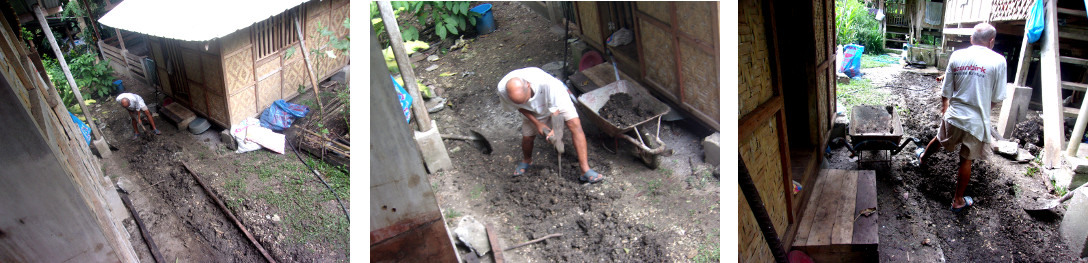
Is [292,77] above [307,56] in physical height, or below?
below

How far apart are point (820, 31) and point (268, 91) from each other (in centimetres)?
404

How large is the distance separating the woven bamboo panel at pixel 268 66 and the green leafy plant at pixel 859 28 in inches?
357

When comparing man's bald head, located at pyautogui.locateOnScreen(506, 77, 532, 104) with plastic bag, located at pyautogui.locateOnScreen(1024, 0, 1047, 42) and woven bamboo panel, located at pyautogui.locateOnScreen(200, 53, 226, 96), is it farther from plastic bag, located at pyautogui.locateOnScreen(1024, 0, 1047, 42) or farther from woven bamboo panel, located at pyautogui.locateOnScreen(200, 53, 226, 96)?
plastic bag, located at pyautogui.locateOnScreen(1024, 0, 1047, 42)

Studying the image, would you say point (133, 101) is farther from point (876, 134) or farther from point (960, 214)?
point (960, 214)

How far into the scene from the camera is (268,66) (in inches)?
157

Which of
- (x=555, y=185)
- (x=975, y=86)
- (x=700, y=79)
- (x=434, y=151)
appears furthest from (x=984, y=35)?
(x=434, y=151)

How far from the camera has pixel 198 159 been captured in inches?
163

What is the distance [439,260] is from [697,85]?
4.14 ft

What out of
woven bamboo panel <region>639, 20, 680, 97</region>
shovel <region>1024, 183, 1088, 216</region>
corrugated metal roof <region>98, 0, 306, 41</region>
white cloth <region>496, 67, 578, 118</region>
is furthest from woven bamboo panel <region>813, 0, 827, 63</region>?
corrugated metal roof <region>98, 0, 306, 41</region>

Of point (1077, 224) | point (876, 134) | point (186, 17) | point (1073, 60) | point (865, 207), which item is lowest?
point (1077, 224)

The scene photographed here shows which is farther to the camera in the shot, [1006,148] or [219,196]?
[1006,148]

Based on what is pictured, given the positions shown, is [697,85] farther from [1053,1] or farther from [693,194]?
[1053,1]

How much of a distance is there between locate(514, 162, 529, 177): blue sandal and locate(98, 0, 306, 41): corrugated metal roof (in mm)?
1924

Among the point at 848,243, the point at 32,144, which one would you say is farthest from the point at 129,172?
the point at 848,243
